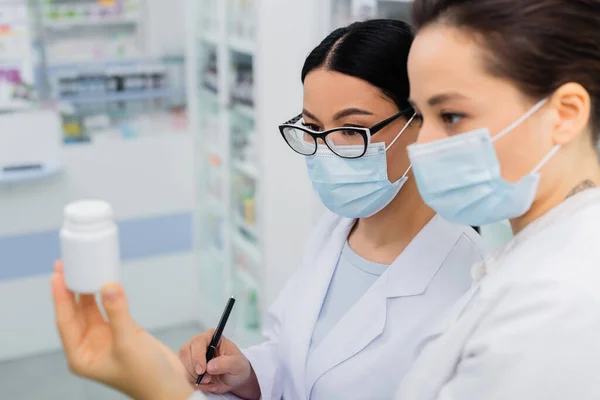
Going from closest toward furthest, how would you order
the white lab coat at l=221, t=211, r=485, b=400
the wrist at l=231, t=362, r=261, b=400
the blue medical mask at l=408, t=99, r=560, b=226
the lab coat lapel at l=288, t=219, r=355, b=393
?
the blue medical mask at l=408, t=99, r=560, b=226, the white lab coat at l=221, t=211, r=485, b=400, the lab coat lapel at l=288, t=219, r=355, b=393, the wrist at l=231, t=362, r=261, b=400

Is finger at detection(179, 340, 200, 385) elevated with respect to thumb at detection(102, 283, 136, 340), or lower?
lower

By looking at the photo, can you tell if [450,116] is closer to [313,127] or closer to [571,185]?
[571,185]

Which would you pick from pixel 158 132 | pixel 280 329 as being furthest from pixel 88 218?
pixel 158 132

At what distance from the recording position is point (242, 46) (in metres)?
3.27

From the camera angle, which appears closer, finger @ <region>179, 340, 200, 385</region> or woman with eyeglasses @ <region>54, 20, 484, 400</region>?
woman with eyeglasses @ <region>54, 20, 484, 400</region>

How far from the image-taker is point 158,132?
3957mm

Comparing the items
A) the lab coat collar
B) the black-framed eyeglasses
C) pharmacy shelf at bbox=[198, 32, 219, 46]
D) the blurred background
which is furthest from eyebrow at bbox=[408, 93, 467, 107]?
pharmacy shelf at bbox=[198, 32, 219, 46]

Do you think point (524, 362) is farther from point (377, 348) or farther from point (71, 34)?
point (71, 34)

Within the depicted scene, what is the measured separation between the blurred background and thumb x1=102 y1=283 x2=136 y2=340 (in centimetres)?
222

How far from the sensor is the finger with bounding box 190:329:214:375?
137 centimetres

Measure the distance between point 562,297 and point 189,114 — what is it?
343 cm

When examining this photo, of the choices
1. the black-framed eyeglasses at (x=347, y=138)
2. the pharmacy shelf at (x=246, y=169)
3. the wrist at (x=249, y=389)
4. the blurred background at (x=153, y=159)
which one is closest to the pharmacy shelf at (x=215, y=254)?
the blurred background at (x=153, y=159)

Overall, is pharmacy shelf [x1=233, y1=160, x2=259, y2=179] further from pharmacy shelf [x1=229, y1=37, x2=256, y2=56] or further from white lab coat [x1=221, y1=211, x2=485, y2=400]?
white lab coat [x1=221, y1=211, x2=485, y2=400]

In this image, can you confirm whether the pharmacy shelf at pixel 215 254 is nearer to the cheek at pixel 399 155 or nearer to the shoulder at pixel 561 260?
the cheek at pixel 399 155
